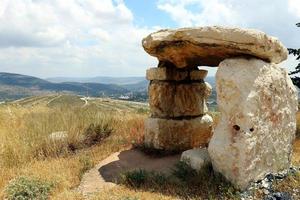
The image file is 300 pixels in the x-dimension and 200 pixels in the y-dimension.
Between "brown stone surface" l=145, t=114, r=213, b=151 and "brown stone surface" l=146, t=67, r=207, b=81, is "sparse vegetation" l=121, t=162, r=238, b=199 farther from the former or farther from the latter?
"brown stone surface" l=146, t=67, r=207, b=81

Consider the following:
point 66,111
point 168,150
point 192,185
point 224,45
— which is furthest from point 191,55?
point 66,111

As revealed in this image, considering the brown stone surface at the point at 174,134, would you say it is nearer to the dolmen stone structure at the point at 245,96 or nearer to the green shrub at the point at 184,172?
the dolmen stone structure at the point at 245,96

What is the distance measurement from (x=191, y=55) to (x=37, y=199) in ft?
13.5

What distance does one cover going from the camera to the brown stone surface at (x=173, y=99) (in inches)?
397

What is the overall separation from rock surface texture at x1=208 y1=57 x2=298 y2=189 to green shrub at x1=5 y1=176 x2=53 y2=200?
2.84 m

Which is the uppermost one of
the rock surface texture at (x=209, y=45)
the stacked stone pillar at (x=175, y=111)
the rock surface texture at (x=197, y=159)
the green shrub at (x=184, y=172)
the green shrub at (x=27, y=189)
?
the rock surface texture at (x=209, y=45)

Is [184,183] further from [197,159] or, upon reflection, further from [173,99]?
[173,99]

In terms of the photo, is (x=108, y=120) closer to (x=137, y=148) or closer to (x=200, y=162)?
(x=137, y=148)

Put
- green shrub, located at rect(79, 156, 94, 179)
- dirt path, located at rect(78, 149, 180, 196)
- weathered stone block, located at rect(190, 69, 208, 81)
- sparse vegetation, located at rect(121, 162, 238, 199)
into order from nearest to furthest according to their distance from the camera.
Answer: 1. sparse vegetation, located at rect(121, 162, 238, 199)
2. dirt path, located at rect(78, 149, 180, 196)
3. green shrub, located at rect(79, 156, 94, 179)
4. weathered stone block, located at rect(190, 69, 208, 81)

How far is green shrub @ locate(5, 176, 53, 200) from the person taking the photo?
720 centimetres

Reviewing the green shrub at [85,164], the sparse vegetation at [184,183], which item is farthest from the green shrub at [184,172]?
the green shrub at [85,164]

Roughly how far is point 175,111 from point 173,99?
0.28 metres

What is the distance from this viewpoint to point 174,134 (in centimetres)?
995

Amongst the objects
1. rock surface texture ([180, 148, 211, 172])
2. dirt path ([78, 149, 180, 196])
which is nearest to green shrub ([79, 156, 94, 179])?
dirt path ([78, 149, 180, 196])
